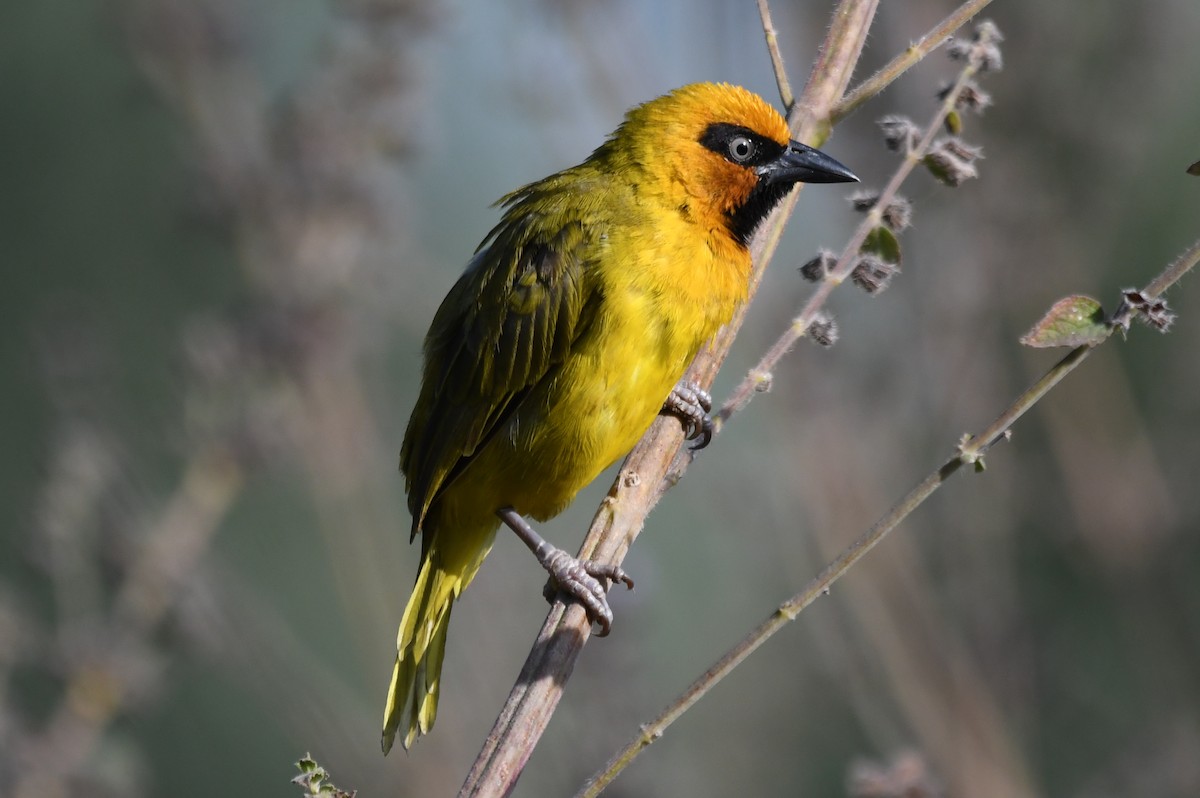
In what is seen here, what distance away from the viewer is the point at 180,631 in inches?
167

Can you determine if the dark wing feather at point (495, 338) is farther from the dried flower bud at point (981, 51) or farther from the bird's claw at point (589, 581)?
the dried flower bud at point (981, 51)

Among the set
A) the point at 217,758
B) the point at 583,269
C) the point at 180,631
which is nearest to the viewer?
the point at 583,269

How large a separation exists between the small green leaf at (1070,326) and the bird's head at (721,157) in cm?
149

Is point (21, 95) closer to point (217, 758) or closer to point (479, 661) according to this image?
point (217, 758)

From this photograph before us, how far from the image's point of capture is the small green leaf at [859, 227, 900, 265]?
2.86m

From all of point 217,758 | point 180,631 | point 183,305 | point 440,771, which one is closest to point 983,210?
point 440,771

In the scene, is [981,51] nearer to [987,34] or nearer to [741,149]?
[987,34]

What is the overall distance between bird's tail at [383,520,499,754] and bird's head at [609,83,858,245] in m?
1.18

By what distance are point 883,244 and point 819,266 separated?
146mm

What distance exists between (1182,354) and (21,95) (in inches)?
374

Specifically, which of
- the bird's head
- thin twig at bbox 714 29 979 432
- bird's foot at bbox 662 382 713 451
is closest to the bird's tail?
bird's foot at bbox 662 382 713 451

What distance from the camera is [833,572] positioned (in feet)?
7.54

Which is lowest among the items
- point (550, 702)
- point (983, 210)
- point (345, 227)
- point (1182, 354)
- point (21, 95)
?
point (550, 702)

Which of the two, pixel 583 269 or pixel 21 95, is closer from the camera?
pixel 583 269
